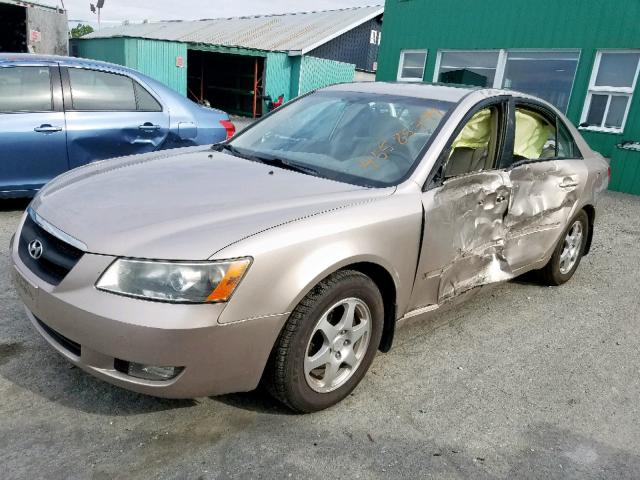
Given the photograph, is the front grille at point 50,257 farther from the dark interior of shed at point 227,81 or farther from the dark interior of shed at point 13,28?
the dark interior of shed at point 227,81

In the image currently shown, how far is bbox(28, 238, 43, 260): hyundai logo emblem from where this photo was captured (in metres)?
2.24

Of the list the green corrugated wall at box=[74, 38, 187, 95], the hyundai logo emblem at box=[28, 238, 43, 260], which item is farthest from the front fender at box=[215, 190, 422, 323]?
the green corrugated wall at box=[74, 38, 187, 95]

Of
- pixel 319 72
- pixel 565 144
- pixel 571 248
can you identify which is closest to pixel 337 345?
pixel 565 144

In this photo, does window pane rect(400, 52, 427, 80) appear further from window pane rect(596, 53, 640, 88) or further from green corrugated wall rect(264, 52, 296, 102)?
green corrugated wall rect(264, 52, 296, 102)

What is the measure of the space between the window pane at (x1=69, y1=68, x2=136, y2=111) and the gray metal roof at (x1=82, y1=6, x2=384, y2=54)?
16762mm

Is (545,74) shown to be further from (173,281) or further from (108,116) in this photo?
(173,281)

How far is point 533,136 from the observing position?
13.0ft

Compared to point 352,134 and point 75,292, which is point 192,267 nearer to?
point 75,292

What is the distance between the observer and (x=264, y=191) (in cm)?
249

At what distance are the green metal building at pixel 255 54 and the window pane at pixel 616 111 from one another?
1385cm

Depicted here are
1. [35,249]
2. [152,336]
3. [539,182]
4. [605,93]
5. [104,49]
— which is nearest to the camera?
[152,336]

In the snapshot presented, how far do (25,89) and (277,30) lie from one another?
948 inches

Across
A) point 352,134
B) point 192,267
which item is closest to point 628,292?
point 352,134

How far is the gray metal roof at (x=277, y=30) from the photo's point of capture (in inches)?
920
